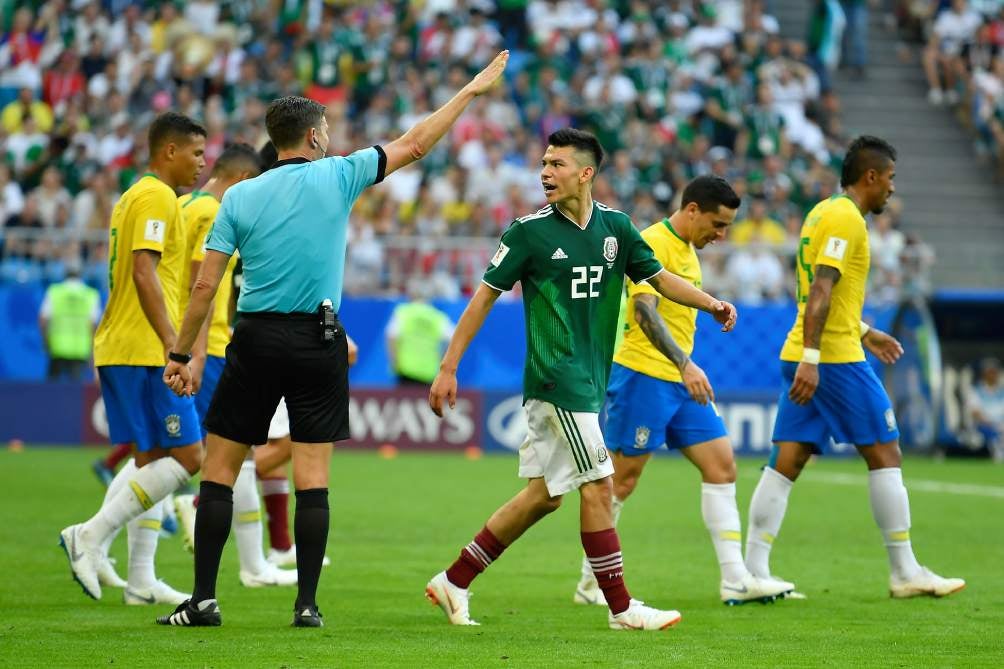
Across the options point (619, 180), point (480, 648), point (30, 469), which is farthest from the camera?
point (619, 180)

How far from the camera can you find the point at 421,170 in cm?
2423

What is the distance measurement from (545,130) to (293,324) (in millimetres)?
18151

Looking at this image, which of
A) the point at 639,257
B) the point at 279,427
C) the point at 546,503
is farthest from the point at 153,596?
the point at 639,257

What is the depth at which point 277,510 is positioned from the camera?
35.2 feet

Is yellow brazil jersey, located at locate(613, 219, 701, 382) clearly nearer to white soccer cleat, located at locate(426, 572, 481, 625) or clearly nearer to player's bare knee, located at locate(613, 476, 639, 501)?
player's bare knee, located at locate(613, 476, 639, 501)

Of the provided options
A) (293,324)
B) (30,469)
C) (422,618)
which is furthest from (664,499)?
(293,324)

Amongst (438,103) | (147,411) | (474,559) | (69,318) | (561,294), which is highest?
(438,103)

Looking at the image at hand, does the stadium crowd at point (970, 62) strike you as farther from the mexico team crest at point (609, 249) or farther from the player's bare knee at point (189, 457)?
the player's bare knee at point (189, 457)

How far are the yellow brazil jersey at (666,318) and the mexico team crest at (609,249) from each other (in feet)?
4.18

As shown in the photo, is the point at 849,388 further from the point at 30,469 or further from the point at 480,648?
the point at 30,469

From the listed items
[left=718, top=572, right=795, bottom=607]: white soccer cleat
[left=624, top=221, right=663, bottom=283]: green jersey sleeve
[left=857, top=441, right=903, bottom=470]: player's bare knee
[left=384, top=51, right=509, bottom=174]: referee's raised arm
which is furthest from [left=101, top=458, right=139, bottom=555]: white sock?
[left=857, top=441, right=903, bottom=470]: player's bare knee

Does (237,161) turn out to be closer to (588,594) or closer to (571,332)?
(571,332)

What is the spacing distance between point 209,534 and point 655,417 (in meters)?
2.81

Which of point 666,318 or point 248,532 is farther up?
point 666,318
